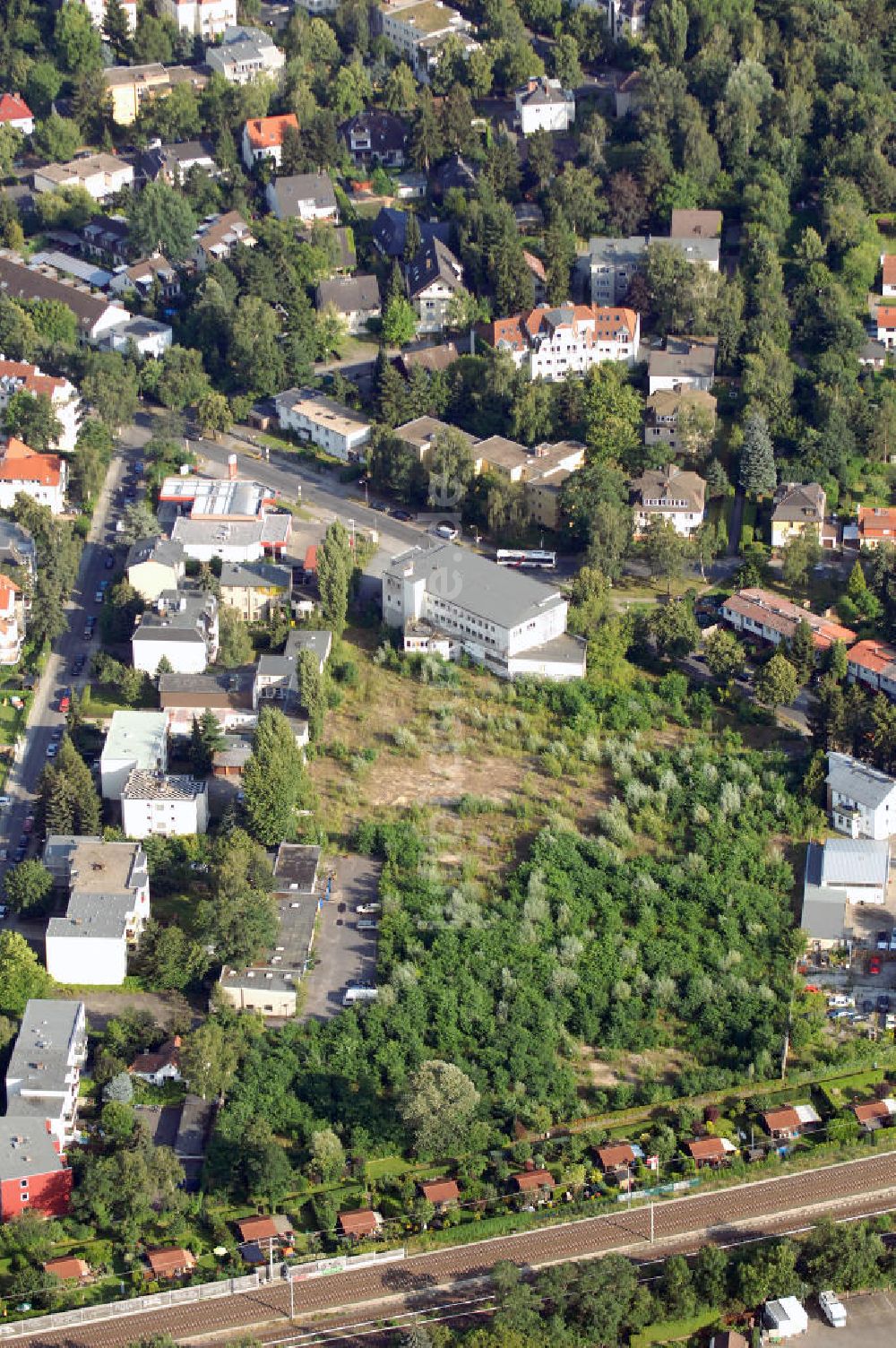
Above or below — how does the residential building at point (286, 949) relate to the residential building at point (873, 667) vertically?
below

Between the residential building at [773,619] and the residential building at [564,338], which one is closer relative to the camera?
the residential building at [773,619]

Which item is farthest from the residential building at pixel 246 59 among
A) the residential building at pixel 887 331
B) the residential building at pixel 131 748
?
the residential building at pixel 131 748

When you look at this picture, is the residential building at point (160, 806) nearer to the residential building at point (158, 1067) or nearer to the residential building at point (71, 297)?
the residential building at point (158, 1067)

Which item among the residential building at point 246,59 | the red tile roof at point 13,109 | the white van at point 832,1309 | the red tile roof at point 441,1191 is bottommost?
the white van at point 832,1309

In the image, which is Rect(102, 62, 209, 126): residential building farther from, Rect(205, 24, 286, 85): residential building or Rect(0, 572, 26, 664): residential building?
Rect(0, 572, 26, 664): residential building

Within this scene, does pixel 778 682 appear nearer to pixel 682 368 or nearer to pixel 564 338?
pixel 682 368

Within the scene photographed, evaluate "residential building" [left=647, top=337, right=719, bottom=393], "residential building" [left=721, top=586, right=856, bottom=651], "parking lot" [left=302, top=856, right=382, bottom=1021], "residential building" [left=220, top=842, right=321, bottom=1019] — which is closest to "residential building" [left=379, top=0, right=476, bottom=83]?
"residential building" [left=647, top=337, right=719, bottom=393]

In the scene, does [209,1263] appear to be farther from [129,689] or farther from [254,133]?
Result: [254,133]

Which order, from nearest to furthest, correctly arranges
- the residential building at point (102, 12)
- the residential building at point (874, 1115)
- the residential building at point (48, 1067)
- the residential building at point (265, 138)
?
the residential building at point (48, 1067), the residential building at point (874, 1115), the residential building at point (265, 138), the residential building at point (102, 12)
